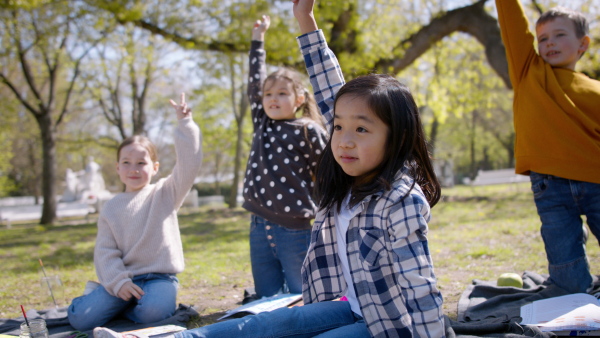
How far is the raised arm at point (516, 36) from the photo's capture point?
3.23m

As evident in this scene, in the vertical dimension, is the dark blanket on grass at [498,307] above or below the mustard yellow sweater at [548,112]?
below

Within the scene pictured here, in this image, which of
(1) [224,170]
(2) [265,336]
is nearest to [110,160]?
(1) [224,170]

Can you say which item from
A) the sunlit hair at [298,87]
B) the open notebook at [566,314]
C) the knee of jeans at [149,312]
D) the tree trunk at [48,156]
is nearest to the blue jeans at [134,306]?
the knee of jeans at [149,312]

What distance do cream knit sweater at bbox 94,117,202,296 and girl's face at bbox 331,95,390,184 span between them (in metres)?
1.72

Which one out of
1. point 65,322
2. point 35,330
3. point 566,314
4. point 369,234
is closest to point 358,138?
point 369,234

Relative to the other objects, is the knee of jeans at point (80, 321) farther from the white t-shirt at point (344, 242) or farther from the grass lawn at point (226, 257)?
the white t-shirt at point (344, 242)

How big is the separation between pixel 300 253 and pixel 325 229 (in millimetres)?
1307

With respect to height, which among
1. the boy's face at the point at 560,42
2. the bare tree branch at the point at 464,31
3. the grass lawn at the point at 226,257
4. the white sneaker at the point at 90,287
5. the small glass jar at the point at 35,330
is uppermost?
the bare tree branch at the point at 464,31

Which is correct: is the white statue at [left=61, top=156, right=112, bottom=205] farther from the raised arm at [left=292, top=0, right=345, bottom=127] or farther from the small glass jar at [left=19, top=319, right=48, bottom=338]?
the raised arm at [left=292, top=0, right=345, bottom=127]

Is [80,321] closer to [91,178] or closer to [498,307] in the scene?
[498,307]

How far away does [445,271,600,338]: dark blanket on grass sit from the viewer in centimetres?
237

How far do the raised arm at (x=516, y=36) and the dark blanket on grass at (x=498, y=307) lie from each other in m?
1.45

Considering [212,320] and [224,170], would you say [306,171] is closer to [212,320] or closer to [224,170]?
[212,320]

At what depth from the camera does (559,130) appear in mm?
3070
